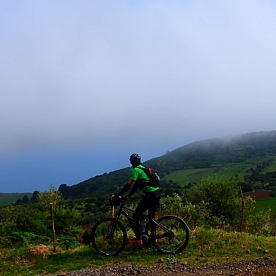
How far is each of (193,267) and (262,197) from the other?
225 feet

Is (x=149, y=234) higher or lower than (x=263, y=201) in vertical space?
higher

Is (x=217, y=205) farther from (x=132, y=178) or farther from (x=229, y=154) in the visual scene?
(x=229, y=154)

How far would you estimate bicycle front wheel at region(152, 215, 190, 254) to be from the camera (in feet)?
30.2

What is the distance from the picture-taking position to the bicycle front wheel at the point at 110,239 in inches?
371

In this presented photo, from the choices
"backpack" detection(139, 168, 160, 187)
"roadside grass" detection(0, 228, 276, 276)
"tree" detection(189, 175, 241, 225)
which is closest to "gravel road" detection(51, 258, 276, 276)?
"roadside grass" detection(0, 228, 276, 276)

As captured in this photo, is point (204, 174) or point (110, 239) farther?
point (204, 174)

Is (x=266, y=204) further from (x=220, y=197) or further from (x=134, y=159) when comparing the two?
(x=134, y=159)

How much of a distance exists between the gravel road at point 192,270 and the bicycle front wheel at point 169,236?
839mm

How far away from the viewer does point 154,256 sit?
9.00m

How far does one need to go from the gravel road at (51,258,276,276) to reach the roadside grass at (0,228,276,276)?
0.68ft

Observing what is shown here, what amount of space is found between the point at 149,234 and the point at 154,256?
688 mm

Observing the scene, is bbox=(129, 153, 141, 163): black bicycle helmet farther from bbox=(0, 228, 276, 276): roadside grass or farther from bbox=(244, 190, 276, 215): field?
bbox=(244, 190, 276, 215): field

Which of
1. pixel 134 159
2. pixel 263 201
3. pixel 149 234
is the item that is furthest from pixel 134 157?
pixel 263 201

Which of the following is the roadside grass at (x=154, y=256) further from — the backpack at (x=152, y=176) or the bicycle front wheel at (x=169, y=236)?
the backpack at (x=152, y=176)
